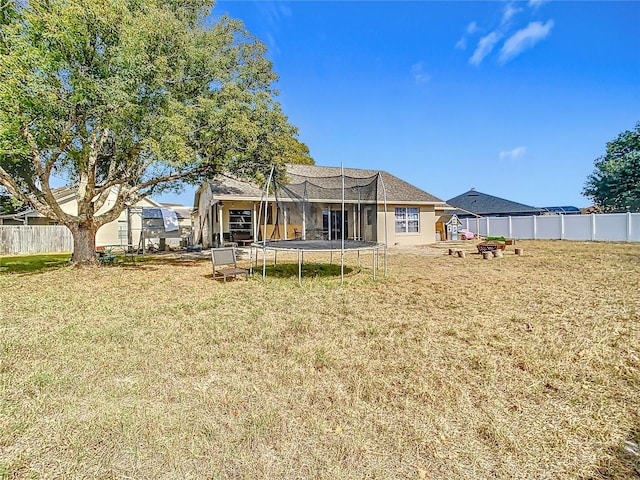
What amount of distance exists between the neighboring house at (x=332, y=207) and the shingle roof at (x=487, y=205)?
15741 millimetres

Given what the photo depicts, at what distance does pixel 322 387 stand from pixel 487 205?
3906cm

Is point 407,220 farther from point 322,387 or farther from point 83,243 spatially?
point 322,387

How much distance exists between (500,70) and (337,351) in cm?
1617

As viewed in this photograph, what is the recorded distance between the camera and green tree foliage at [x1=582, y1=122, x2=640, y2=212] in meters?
29.4

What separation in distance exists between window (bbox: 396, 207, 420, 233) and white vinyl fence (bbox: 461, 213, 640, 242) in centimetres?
910

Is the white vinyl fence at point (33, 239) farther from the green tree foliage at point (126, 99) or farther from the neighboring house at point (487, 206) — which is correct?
the neighboring house at point (487, 206)

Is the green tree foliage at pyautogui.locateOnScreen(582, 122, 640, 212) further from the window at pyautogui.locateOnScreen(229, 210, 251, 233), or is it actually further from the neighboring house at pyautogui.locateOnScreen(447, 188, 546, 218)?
the window at pyautogui.locateOnScreen(229, 210, 251, 233)

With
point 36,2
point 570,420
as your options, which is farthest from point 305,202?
point 570,420

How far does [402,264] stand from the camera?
1193 cm

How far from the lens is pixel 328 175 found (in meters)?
21.6

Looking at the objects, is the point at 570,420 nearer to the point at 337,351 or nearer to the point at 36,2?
the point at 337,351

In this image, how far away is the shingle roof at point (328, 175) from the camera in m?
16.6

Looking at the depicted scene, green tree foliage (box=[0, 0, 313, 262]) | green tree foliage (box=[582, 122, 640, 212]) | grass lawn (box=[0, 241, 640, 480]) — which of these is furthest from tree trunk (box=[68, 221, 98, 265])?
green tree foliage (box=[582, 122, 640, 212])

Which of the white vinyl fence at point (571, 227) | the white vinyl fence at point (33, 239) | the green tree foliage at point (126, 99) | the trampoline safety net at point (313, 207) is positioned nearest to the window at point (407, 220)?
the trampoline safety net at point (313, 207)
